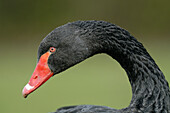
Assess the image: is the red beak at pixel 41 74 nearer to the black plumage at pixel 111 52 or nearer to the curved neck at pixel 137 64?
the black plumage at pixel 111 52

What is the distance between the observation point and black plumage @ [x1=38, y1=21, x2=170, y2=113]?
210cm

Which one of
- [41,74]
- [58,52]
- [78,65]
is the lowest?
[41,74]

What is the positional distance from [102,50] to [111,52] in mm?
61

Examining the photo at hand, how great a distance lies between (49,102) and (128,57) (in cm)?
337

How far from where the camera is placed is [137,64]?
2.18 metres

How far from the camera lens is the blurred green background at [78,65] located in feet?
18.4

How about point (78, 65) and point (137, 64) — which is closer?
point (137, 64)

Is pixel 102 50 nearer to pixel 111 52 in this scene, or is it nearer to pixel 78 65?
pixel 111 52

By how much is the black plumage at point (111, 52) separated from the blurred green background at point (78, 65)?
112 inches

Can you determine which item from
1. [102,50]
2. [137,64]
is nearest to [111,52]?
[102,50]

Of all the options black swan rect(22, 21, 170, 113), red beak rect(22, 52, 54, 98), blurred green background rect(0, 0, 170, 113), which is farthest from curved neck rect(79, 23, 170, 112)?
blurred green background rect(0, 0, 170, 113)

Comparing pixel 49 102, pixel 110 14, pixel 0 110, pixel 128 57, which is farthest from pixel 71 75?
pixel 128 57

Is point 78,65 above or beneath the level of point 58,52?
Result: above

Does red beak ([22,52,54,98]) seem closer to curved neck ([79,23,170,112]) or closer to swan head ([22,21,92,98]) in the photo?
swan head ([22,21,92,98])
